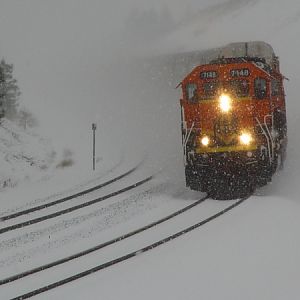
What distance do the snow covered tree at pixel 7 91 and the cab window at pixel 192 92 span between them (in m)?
11.2

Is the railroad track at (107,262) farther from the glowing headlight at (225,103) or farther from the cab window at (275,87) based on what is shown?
the cab window at (275,87)

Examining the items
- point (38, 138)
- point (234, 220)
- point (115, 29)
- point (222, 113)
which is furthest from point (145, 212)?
point (115, 29)

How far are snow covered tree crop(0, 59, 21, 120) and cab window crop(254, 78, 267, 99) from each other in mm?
12949

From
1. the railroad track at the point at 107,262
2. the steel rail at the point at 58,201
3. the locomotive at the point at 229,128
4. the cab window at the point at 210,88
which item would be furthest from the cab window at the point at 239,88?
the steel rail at the point at 58,201

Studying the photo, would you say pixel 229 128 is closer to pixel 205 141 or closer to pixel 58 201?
pixel 205 141

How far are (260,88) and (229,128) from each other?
4.45 ft

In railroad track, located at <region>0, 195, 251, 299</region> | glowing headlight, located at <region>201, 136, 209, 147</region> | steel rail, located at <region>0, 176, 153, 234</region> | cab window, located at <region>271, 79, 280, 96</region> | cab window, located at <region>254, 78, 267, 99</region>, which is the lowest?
railroad track, located at <region>0, 195, 251, 299</region>

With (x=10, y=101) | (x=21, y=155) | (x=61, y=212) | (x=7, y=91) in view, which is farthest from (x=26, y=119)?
(x=61, y=212)

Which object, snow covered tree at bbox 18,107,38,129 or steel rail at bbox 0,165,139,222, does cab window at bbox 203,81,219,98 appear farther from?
snow covered tree at bbox 18,107,38,129

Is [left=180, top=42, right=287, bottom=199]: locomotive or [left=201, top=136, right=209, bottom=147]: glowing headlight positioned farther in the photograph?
[left=201, top=136, right=209, bottom=147]: glowing headlight

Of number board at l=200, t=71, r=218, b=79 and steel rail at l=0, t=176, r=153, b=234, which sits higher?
number board at l=200, t=71, r=218, b=79

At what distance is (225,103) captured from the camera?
13070mm

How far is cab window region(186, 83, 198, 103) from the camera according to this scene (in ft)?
44.2

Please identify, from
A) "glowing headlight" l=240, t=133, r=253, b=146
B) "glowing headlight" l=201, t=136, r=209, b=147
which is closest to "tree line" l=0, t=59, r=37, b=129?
"glowing headlight" l=201, t=136, r=209, b=147
